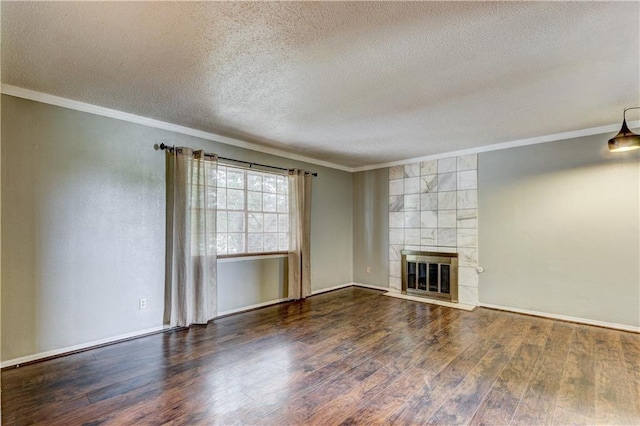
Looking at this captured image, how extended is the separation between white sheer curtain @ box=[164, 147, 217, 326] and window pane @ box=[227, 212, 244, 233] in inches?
13.8

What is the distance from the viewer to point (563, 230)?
3.96 m

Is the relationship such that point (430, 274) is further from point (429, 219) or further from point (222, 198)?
point (222, 198)

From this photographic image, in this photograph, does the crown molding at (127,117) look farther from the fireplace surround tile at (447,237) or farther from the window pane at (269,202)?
the fireplace surround tile at (447,237)

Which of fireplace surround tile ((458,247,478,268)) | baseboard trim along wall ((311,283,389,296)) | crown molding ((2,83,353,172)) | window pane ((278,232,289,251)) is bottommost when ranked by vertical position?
baseboard trim along wall ((311,283,389,296))

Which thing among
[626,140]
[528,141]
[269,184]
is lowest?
[269,184]

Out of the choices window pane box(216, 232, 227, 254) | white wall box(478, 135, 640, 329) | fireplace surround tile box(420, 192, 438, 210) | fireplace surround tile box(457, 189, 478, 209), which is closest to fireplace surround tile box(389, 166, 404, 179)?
fireplace surround tile box(420, 192, 438, 210)

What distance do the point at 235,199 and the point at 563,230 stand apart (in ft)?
14.6

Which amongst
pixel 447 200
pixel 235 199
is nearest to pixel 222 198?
pixel 235 199

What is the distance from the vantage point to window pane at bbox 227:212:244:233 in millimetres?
4203

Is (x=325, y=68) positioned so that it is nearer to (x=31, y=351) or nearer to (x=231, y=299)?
(x=231, y=299)

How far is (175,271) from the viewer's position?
3.55 meters

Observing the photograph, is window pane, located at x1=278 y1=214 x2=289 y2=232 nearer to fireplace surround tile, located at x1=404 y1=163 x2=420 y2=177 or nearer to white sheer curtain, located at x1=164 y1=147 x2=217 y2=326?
white sheer curtain, located at x1=164 y1=147 x2=217 y2=326

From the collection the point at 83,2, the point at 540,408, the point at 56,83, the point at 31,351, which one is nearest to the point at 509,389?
the point at 540,408

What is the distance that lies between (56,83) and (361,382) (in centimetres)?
360
